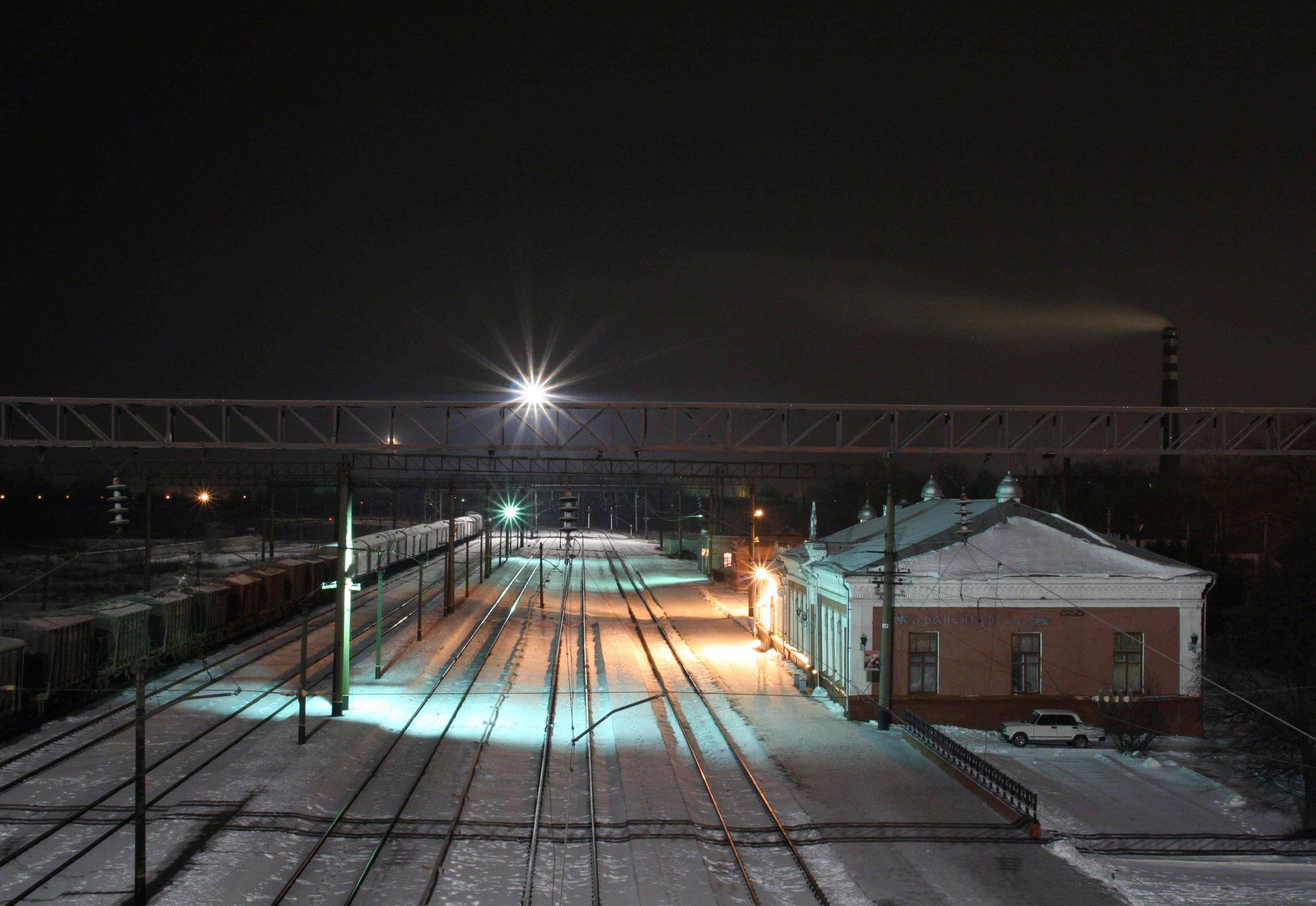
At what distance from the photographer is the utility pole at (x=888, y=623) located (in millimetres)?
21953

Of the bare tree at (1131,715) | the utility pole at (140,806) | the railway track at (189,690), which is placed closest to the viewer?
the utility pole at (140,806)

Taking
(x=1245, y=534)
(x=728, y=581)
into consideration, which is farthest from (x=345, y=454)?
(x=1245, y=534)

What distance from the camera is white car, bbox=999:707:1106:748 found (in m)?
21.8

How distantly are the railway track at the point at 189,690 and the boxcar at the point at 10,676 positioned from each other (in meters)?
0.94

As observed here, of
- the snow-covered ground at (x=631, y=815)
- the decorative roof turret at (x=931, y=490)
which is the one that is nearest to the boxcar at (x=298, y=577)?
the snow-covered ground at (x=631, y=815)

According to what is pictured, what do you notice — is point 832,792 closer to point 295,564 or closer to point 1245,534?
point 295,564

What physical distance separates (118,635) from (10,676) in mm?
5358

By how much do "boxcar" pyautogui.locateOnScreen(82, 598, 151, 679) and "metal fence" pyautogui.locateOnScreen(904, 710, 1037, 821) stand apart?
19.3 m

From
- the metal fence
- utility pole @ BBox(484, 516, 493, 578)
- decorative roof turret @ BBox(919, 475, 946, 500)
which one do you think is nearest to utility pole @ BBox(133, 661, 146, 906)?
the metal fence

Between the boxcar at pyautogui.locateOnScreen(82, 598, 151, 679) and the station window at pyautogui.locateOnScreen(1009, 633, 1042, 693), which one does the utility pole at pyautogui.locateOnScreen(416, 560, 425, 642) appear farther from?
the station window at pyautogui.locateOnScreen(1009, 633, 1042, 693)

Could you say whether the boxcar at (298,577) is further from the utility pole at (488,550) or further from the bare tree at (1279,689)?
the bare tree at (1279,689)

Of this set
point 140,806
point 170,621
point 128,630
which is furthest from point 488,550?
point 140,806

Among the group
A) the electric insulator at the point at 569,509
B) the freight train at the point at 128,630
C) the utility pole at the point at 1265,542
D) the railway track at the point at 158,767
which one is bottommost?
the railway track at the point at 158,767

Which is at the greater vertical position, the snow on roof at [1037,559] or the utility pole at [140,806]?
the snow on roof at [1037,559]
